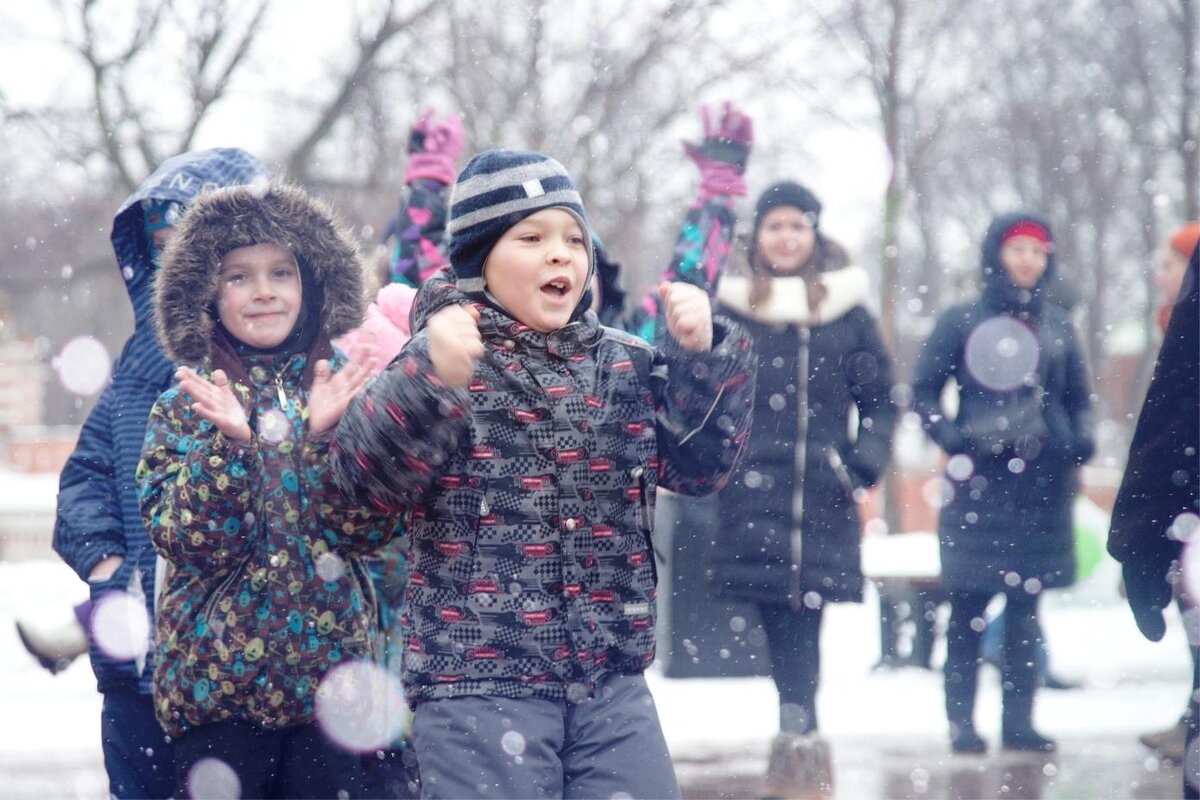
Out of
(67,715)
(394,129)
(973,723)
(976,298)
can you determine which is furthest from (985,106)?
(67,715)

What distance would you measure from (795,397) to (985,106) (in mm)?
6930

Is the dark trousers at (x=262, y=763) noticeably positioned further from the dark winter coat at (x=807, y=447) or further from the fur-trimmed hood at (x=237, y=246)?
the dark winter coat at (x=807, y=447)

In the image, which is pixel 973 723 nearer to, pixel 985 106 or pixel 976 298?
pixel 976 298

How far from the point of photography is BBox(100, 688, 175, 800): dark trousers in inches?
130

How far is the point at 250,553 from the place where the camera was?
285 cm

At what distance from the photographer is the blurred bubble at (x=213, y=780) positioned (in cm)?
282

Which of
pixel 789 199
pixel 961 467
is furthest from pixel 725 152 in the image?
pixel 961 467

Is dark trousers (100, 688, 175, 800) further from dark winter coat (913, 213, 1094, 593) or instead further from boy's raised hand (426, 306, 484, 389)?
dark winter coat (913, 213, 1094, 593)

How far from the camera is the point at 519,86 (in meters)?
10.0

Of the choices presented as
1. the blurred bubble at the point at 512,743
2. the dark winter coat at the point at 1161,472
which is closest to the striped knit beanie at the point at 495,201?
the blurred bubble at the point at 512,743

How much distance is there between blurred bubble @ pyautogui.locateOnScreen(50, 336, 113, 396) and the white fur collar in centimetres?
1546

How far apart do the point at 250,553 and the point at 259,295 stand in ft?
1.94

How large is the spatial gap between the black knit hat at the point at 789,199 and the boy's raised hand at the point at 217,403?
8.05ft

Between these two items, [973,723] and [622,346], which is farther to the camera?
[973,723]
